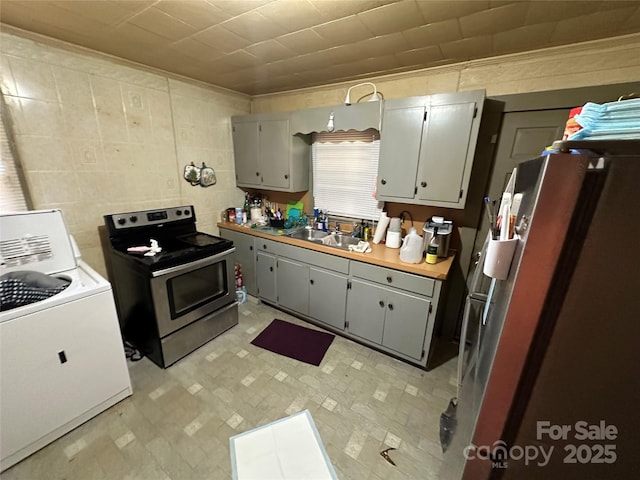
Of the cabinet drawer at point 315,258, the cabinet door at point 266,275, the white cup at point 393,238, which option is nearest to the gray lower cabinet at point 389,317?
→ the cabinet drawer at point 315,258

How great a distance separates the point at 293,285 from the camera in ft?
8.37

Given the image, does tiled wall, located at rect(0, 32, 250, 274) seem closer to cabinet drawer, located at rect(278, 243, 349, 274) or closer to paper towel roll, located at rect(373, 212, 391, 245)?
cabinet drawer, located at rect(278, 243, 349, 274)

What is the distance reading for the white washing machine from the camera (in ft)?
4.18

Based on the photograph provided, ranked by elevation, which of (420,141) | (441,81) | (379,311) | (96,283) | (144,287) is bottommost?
(379,311)

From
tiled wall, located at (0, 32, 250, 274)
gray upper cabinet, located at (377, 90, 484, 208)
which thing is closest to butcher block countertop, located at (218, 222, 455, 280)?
gray upper cabinet, located at (377, 90, 484, 208)

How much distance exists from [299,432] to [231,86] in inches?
126

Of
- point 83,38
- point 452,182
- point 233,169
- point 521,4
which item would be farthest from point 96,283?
point 521,4

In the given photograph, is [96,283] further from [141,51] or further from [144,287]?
[141,51]

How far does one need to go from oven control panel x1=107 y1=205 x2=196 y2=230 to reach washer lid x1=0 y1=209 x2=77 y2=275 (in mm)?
348

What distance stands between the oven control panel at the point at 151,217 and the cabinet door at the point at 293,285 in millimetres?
1063

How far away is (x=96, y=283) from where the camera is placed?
1559 mm

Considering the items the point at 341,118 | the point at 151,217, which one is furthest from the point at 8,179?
the point at 341,118

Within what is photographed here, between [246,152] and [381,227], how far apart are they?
1.80 metres

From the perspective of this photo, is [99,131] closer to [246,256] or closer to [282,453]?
[246,256]
